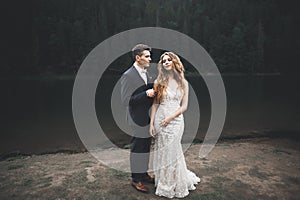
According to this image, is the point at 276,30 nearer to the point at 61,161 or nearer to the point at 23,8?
the point at 23,8

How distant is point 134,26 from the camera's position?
79.3 m

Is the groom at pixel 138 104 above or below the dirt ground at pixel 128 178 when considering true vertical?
above

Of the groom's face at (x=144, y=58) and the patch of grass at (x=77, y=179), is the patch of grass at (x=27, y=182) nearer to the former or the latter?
the patch of grass at (x=77, y=179)

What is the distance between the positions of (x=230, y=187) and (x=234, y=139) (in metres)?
5.87

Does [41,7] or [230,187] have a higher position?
[41,7]

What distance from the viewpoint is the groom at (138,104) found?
425 cm

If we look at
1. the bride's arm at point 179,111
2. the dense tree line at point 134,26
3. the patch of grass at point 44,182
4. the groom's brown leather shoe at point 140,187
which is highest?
the dense tree line at point 134,26

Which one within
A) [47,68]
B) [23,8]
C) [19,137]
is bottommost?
[19,137]

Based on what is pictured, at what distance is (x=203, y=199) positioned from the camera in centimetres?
450

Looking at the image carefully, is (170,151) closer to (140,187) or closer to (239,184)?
(140,187)

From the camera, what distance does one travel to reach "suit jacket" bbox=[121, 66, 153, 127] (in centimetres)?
424

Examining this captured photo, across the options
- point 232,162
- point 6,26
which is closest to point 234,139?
point 232,162

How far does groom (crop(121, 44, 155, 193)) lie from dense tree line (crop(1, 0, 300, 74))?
172ft

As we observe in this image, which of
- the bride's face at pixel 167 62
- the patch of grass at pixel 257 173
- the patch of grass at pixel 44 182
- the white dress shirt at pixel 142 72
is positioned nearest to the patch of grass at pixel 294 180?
the patch of grass at pixel 257 173
